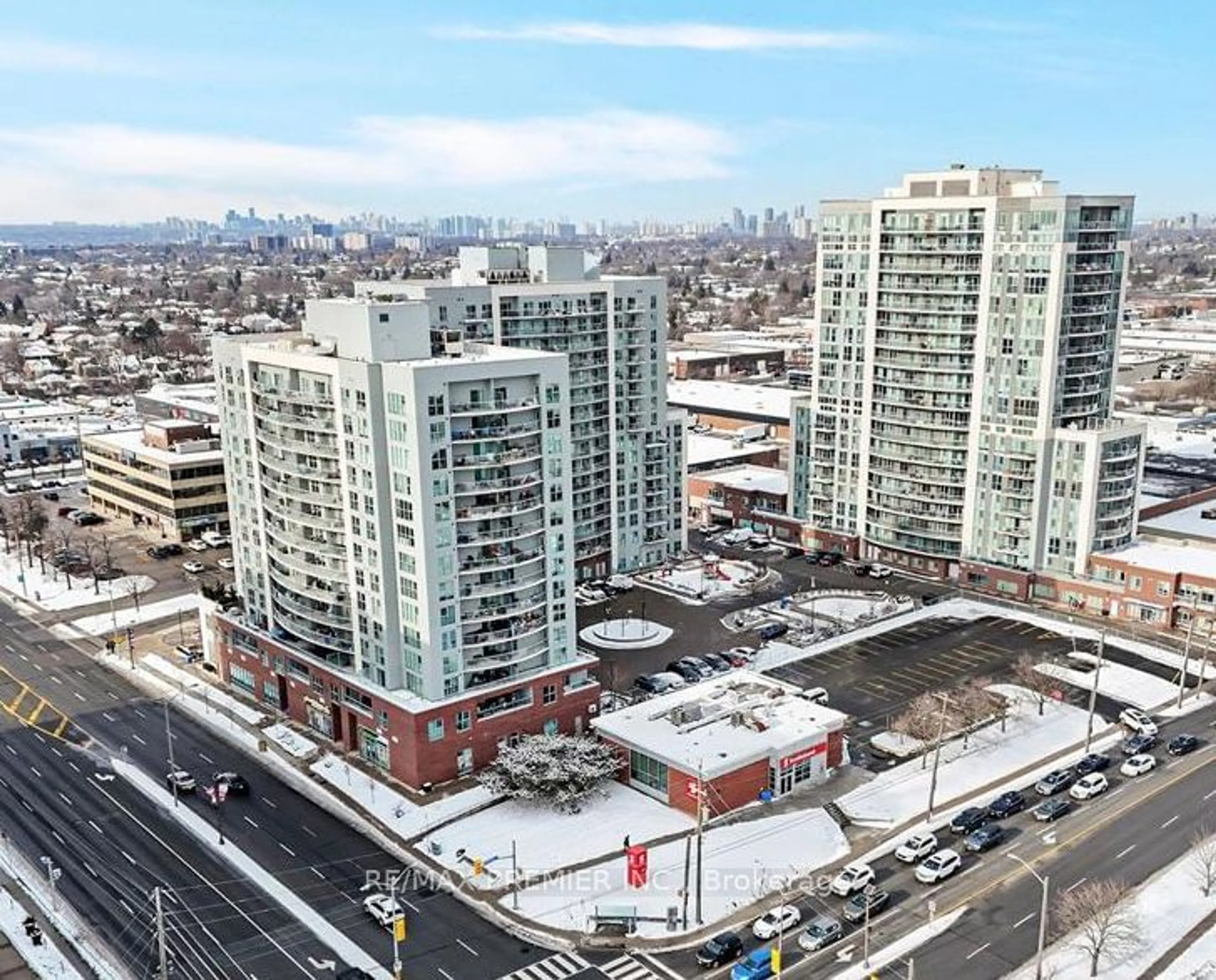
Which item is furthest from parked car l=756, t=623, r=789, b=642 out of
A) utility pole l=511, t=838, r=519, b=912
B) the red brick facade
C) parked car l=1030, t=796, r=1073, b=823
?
utility pole l=511, t=838, r=519, b=912

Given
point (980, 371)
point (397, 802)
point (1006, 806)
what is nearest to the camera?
point (1006, 806)

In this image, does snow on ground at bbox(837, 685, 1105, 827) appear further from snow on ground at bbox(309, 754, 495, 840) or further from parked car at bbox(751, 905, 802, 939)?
snow on ground at bbox(309, 754, 495, 840)

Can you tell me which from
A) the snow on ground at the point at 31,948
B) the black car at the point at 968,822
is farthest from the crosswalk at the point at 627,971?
the snow on ground at the point at 31,948

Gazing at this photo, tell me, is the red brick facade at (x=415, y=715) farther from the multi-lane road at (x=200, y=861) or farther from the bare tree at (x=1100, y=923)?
the bare tree at (x=1100, y=923)

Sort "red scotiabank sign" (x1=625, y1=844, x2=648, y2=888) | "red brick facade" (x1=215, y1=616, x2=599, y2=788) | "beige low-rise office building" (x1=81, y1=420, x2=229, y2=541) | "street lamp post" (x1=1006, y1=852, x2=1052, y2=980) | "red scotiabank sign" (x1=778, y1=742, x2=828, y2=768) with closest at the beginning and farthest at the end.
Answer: "street lamp post" (x1=1006, y1=852, x2=1052, y2=980) → "red scotiabank sign" (x1=625, y1=844, x2=648, y2=888) → "red scotiabank sign" (x1=778, y1=742, x2=828, y2=768) → "red brick facade" (x1=215, y1=616, x2=599, y2=788) → "beige low-rise office building" (x1=81, y1=420, x2=229, y2=541)

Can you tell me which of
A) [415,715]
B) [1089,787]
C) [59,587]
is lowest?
[59,587]

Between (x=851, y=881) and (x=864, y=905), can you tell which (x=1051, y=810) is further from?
(x=864, y=905)

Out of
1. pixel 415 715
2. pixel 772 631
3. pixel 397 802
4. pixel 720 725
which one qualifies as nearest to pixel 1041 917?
pixel 720 725
